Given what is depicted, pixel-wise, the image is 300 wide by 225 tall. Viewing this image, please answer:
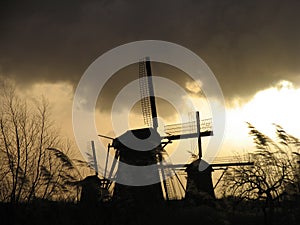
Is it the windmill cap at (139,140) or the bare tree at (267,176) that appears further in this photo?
the windmill cap at (139,140)

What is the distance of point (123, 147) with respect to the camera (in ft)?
81.8

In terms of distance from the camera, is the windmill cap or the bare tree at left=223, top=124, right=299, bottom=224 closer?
the bare tree at left=223, top=124, right=299, bottom=224

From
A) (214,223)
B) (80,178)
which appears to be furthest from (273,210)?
(80,178)

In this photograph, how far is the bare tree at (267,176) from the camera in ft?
44.4

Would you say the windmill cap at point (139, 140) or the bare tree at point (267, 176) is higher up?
the windmill cap at point (139, 140)

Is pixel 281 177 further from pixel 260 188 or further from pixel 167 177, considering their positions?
pixel 167 177

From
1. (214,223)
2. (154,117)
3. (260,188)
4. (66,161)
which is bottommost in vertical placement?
(214,223)

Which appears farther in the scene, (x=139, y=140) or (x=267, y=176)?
(x=139, y=140)

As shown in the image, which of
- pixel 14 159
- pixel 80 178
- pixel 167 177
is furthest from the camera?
pixel 167 177

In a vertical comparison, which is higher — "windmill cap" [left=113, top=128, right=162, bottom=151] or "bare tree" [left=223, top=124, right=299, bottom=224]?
"windmill cap" [left=113, top=128, right=162, bottom=151]

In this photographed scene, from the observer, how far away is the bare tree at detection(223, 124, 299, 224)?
13.5 meters

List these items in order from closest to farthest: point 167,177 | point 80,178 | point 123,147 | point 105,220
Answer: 1. point 105,220
2. point 80,178
3. point 167,177
4. point 123,147

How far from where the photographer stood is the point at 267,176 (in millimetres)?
14656

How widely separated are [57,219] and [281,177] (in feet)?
25.3
